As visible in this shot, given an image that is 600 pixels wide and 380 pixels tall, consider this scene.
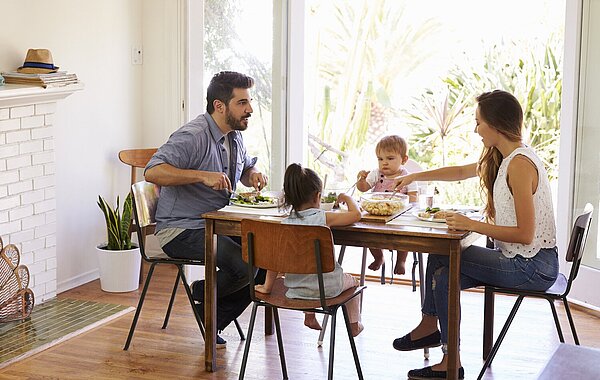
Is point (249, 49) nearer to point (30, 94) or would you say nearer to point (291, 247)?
point (30, 94)

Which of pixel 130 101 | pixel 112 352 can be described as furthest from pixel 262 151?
pixel 112 352

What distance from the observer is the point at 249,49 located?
17.3 ft

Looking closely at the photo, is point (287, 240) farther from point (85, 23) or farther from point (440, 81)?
point (440, 81)

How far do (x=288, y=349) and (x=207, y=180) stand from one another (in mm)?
903

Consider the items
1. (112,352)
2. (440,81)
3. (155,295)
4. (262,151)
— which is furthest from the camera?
(440,81)

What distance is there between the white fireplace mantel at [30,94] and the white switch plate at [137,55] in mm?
856

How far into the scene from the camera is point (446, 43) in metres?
7.98

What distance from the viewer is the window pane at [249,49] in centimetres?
523

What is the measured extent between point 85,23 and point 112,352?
199 centimetres

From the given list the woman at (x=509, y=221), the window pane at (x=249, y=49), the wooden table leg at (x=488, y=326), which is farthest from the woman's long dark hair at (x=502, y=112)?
the window pane at (x=249, y=49)

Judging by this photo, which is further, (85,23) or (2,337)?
(85,23)

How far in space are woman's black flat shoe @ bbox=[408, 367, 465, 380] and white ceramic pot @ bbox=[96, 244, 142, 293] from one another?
195cm

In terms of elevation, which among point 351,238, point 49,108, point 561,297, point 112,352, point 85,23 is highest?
point 85,23

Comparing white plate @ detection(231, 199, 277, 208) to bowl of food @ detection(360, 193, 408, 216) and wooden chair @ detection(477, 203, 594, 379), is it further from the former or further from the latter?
wooden chair @ detection(477, 203, 594, 379)
